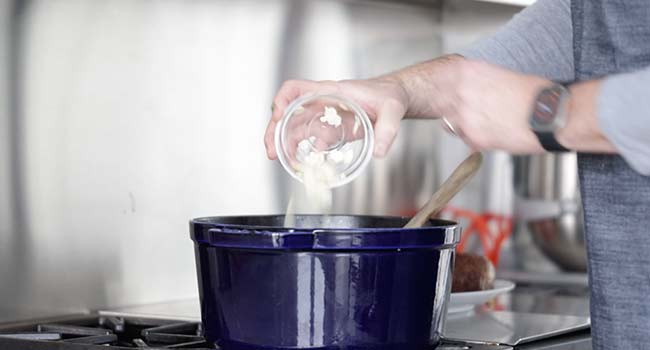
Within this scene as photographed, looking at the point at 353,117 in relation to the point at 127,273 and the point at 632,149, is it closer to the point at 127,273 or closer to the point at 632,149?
the point at 632,149

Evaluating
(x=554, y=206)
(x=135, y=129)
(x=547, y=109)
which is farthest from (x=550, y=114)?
(x=554, y=206)

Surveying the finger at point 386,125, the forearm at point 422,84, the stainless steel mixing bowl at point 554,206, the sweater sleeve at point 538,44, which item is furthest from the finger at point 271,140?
the stainless steel mixing bowl at point 554,206

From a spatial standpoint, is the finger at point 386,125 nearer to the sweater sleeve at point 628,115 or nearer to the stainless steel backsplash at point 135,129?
the sweater sleeve at point 628,115

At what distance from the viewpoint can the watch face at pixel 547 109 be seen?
1.09 m

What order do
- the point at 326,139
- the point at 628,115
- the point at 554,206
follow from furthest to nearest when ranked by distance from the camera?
the point at 554,206
the point at 326,139
the point at 628,115

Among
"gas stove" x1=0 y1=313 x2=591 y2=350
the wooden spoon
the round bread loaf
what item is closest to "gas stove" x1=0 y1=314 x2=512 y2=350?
"gas stove" x1=0 y1=313 x2=591 y2=350

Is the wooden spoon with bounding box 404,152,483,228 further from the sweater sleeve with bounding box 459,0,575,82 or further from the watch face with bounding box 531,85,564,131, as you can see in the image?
the sweater sleeve with bounding box 459,0,575,82

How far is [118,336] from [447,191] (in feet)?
1.54

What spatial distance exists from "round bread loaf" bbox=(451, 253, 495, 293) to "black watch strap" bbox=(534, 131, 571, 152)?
1.85ft

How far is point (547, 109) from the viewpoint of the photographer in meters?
1.09

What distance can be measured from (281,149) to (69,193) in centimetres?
47

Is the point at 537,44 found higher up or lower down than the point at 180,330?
higher up

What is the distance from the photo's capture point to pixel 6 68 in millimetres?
1489

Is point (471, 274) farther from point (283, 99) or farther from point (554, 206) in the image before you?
point (554, 206)
